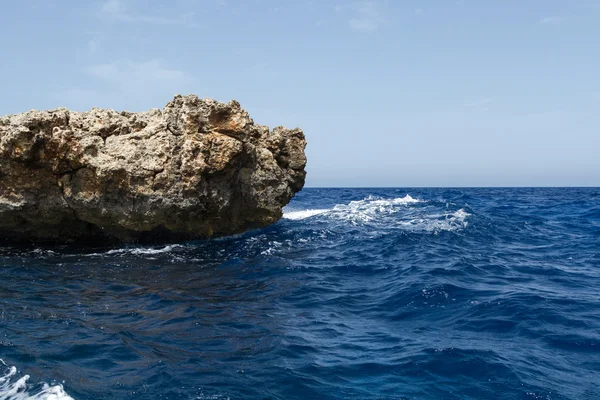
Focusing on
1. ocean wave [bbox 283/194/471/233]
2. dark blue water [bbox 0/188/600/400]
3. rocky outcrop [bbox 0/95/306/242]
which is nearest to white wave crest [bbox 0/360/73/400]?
dark blue water [bbox 0/188/600/400]

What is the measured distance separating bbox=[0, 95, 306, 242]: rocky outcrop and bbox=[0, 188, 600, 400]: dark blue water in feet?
4.20

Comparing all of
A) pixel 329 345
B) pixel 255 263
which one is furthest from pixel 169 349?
pixel 255 263

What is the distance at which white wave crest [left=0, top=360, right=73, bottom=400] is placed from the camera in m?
5.57

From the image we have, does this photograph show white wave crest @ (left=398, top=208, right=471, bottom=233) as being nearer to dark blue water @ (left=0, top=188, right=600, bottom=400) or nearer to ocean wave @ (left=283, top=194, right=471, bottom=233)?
ocean wave @ (left=283, top=194, right=471, bottom=233)

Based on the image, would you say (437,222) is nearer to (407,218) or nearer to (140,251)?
(407,218)

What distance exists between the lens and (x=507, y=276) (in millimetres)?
12133

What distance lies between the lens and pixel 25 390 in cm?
573

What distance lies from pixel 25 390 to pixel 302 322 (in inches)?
184

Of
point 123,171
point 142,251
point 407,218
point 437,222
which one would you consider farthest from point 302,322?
point 407,218

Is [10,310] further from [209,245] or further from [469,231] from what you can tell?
[469,231]

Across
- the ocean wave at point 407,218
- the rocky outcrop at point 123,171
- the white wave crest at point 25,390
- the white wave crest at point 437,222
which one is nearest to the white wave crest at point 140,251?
the rocky outcrop at point 123,171

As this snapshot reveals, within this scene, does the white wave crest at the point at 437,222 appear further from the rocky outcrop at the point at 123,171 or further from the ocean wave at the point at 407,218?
the rocky outcrop at the point at 123,171

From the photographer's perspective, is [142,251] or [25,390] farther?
[142,251]

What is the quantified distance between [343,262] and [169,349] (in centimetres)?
768
